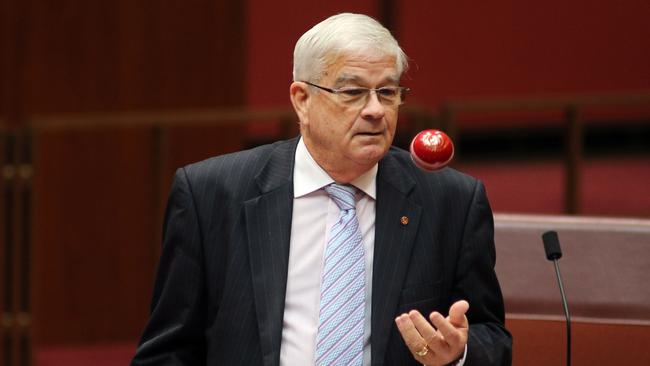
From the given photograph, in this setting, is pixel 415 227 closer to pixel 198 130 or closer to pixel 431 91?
pixel 198 130

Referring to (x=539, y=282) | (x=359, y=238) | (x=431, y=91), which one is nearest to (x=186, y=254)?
(x=359, y=238)

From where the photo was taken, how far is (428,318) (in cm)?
263

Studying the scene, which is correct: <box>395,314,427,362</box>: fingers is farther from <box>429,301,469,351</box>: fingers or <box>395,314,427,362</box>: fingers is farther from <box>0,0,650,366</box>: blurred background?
<box>0,0,650,366</box>: blurred background

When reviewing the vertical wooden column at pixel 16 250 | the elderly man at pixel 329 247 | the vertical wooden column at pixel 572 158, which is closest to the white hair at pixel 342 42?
the elderly man at pixel 329 247

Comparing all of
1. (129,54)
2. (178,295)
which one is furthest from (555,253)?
(129,54)

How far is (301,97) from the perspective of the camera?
2693 mm

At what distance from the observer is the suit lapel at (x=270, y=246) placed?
259 cm

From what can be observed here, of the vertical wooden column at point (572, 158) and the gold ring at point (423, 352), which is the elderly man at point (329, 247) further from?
the vertical wooden column at point (572, 158)

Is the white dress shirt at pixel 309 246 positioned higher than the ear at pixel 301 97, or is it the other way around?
the ear at pixel 301 97

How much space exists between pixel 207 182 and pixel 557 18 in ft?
13.3

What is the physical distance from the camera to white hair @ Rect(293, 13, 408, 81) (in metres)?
2.56

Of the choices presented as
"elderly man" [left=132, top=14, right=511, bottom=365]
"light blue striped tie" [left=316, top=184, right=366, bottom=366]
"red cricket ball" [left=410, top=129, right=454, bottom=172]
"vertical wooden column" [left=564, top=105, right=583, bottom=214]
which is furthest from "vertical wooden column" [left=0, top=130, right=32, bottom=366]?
"red cricket ball" [left=410, top=129, right=454, bottom=172]

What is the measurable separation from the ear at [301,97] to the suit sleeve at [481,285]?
0.40m

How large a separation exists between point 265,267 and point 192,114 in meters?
2.66
